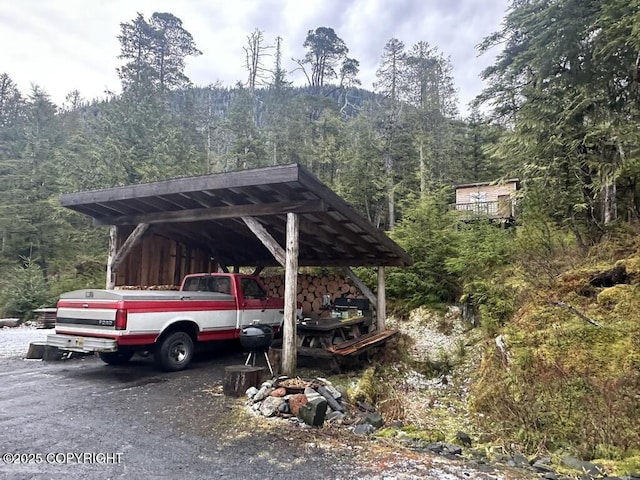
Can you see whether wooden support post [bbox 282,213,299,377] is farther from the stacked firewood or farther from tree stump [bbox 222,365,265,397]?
the stacked firewood

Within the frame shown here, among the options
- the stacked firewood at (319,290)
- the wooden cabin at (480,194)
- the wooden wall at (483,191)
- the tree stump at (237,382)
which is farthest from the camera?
the wooden wall at (483,191)

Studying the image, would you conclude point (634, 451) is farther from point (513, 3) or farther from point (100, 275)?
point (100, 275)

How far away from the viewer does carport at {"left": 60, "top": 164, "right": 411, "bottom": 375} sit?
5.97 m

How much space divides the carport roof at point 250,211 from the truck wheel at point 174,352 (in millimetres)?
2184

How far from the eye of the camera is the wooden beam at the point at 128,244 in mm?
8094

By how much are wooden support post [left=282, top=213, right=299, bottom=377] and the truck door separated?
6.95ft

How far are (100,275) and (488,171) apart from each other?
21.2 metres

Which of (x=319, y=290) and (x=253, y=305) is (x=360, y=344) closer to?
(x=253, y=305)

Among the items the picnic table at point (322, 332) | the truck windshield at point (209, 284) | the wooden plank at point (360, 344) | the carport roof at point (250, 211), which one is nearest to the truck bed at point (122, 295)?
the truck windshield at point (209, 284)

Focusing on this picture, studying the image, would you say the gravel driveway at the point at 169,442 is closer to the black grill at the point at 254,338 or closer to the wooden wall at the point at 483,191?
the black grill at the point at 254,338

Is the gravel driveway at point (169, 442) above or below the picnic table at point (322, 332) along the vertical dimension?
below

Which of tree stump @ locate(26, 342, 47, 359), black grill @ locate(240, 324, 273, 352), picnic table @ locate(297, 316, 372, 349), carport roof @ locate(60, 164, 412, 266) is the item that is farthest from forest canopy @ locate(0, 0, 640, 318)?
tree stump @ locate(26, 342, 47, 359)

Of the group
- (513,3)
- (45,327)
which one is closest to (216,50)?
(513,3)

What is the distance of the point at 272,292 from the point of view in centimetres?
1332
